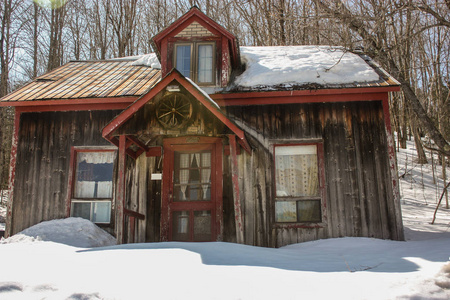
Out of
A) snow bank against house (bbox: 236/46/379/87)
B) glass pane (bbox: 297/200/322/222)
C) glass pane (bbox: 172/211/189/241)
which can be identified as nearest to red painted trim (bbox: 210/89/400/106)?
snow bank against house (bbox: 236/46/379/87)

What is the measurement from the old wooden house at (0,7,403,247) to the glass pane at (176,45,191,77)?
0.10 ft

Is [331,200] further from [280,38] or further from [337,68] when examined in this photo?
[280,38]

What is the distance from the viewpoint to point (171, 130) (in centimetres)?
715

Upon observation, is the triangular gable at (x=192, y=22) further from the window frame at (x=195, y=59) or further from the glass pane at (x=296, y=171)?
the glass pane at (x=296, y=171)

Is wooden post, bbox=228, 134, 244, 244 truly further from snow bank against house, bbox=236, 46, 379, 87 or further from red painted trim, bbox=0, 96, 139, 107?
red painted trim, bbox=0, 96, 139, 107

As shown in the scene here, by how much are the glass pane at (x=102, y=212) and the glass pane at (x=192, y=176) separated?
1769mm

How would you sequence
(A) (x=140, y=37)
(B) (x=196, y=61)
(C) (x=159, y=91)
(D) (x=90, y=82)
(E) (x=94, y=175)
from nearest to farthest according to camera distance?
(C) (x=159, y=91) → (E) (x=94, y=175) → (B) (x=196, y=61) → (D) (x=90, y=82) → (A) (x=140, y=37)

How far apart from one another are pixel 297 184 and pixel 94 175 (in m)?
4.91

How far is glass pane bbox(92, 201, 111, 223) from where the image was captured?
29.1ft

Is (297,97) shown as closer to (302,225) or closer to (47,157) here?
(302,225)

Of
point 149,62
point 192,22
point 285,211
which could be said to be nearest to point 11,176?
point 149,62

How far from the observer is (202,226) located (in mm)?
8258

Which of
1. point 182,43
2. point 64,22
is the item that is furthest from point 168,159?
point 64,22

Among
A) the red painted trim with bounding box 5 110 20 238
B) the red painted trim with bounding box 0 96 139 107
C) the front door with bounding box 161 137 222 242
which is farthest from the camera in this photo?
the red painted trim with bounding box 5 110 20 238
